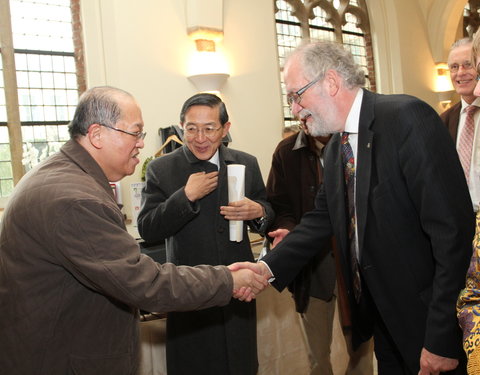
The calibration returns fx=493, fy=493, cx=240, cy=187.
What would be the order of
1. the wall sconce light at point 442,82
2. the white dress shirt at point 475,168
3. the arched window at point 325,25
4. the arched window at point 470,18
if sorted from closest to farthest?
the white dress shirt at point 475,168, the arched window at point 325,25, the wall sconce light at point 442,82, the arched window at point 470,18

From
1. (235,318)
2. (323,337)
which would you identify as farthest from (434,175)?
(323,337)

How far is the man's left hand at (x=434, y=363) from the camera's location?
5.74 feet

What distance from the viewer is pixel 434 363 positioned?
1767 millimetres

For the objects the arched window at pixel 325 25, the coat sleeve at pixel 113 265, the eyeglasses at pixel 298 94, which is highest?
the arched window at pixel 325 25

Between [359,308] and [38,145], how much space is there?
4.83 meters

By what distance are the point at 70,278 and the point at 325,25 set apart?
8726mm

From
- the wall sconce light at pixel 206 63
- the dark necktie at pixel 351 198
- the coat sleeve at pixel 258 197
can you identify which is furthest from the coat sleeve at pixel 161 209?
the wall sconce light at pixel 206 63

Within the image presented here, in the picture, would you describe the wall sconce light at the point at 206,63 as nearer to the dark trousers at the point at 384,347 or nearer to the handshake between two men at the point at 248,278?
the handshake between two men at the point at 248,278

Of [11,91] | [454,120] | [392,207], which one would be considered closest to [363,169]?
[392,207]

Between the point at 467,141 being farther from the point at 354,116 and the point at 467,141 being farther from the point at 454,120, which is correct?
the point at 354,116

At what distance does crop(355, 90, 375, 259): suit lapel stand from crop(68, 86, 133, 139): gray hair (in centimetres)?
95

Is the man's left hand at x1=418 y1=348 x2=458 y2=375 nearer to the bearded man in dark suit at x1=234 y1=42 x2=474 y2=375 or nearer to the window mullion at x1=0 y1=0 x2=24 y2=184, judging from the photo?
the bearded man in dark suit at x1=234 y1=42 x2=474 y2=375

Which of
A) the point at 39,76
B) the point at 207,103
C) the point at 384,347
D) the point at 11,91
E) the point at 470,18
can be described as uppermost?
the point at 470,18

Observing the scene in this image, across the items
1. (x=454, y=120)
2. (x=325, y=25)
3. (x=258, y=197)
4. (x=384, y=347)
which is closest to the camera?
(x=384, y=347)
